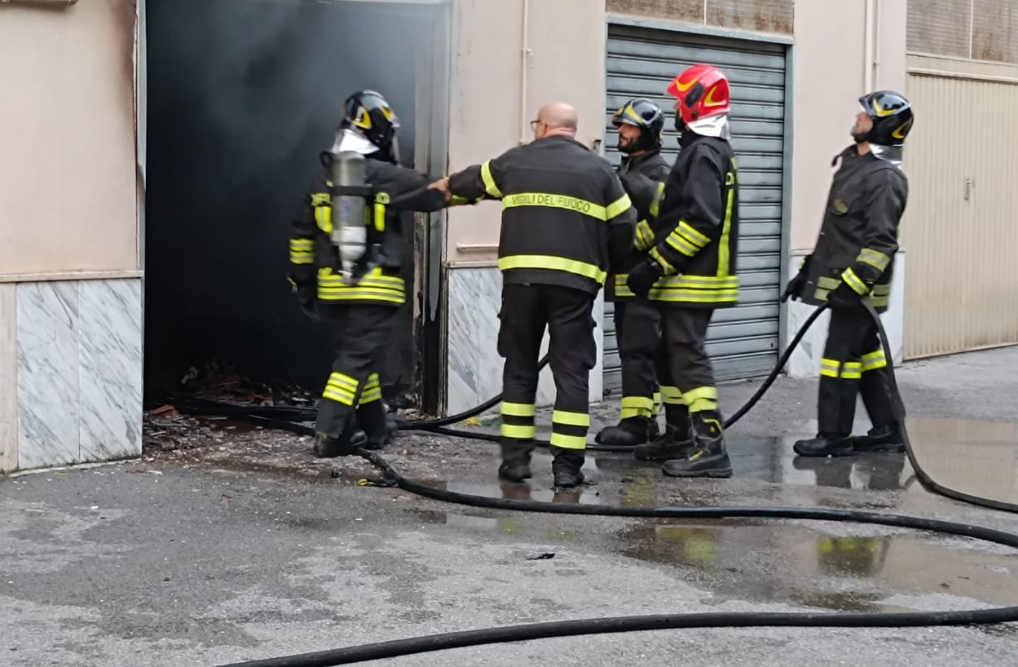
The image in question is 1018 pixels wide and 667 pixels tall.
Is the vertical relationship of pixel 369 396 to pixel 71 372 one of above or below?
below

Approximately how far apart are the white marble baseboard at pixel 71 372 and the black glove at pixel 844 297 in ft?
12.2

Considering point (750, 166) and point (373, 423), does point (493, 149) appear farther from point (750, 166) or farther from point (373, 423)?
point (750, 166)

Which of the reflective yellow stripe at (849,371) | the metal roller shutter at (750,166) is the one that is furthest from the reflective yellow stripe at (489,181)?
the metal roller shutter at (750,166)

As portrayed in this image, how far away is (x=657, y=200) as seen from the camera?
746 centimetres

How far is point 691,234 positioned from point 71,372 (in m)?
3.14

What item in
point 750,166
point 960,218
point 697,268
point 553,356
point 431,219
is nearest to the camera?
point 553,356

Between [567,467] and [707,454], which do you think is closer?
[567,467]

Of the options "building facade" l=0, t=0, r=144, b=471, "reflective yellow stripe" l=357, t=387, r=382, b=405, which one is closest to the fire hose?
"reflective yellow stripe" l=357, t=387, r=382, b=405

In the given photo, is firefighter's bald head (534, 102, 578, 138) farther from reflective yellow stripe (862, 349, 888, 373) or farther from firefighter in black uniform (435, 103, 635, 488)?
reflective yellow stripe (862, 349, 888, 373)

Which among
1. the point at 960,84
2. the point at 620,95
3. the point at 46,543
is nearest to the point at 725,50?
the point at 620,95

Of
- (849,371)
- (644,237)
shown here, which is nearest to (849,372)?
(849,371)

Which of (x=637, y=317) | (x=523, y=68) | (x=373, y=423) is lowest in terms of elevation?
(x=373, y=423)

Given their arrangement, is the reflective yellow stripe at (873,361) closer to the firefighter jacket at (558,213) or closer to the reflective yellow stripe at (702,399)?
the reflective yellow stripe at (702,399)

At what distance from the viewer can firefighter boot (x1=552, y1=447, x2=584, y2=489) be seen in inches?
267
